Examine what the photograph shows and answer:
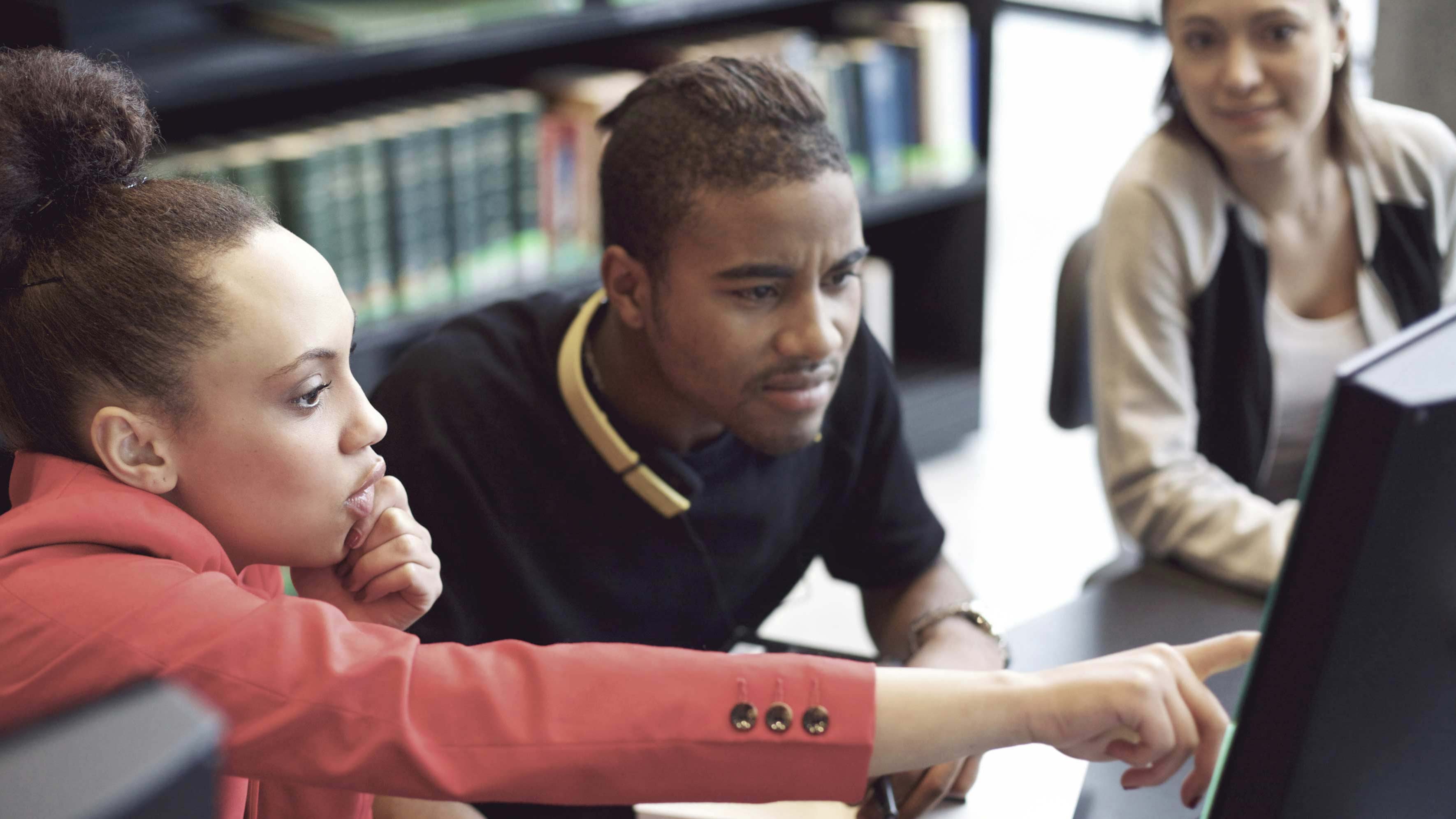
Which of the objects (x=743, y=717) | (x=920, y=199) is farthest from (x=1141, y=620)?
(x=920, y=199)

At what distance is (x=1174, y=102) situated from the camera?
5.45ft

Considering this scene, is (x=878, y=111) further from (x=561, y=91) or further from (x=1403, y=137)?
(x=1403, y=137)

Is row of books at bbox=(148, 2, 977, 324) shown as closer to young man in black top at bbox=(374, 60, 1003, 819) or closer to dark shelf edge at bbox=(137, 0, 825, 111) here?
dark shelf edge at bbox=(137, 0, 825, 111)

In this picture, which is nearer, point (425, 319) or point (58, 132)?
point (58, 132)

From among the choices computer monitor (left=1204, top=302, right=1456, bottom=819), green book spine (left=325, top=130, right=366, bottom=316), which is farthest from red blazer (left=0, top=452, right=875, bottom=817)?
green book spine (left=325, top=130, right=366, bottom=316)

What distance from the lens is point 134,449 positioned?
0.76 m

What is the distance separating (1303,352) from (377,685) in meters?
1.27

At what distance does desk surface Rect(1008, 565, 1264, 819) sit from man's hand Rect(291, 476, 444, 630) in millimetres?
537

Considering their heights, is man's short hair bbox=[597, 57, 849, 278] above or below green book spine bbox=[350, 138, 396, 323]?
above

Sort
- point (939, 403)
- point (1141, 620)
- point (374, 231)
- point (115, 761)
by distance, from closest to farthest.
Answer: point (115, 761) → point (1141, 620) → point (374, 231) → point (939, 403)

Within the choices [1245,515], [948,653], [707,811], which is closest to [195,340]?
[707,811]

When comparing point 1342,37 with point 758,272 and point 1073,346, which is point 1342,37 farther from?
point 758,272

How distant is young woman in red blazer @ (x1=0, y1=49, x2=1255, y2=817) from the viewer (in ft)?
2.27

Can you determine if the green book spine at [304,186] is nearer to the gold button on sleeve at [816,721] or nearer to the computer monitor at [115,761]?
the gold button on sleeve at [816,721]
